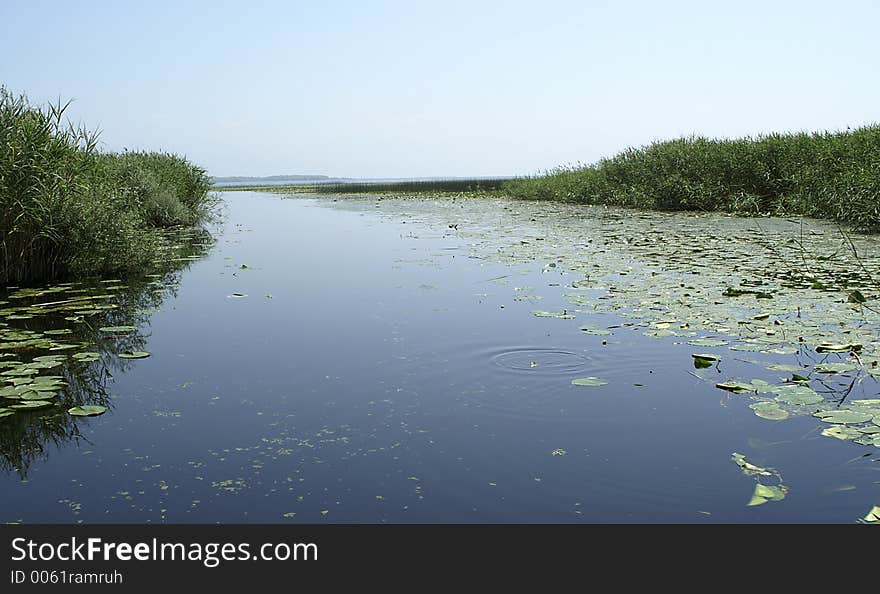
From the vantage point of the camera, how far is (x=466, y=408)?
4238mm

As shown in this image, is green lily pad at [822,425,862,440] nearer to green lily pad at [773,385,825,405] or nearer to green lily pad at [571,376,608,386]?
green lily pad at [773,385,825,405]

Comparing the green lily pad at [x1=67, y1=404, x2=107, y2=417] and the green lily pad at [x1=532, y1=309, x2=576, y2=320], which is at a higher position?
the green lily pad at [x1=532, y1=309, x2=576, y2=320]

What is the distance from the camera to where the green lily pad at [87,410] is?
165 inches

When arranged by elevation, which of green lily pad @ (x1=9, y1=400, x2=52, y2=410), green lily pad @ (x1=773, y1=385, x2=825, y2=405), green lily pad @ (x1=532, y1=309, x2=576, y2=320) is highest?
green lily pad @ (x1=532, y1=309, x2=576, y2=320)

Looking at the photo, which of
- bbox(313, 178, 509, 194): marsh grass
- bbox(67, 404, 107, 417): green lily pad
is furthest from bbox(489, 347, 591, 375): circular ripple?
bbox(313, 178, 509, 194): marsh grass

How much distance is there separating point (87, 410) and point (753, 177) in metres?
18.9

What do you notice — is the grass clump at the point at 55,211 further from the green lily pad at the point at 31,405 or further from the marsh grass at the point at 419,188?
the marsh grass at the point at 419,188

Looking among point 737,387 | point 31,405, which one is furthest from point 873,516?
point 31,405

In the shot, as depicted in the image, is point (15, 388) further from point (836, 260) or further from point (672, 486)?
point (836, 260)

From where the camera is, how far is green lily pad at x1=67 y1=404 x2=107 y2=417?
13.8ft

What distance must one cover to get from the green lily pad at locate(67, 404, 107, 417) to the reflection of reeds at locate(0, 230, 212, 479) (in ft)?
0.15

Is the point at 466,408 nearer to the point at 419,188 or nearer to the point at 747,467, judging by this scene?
the point at 747,467

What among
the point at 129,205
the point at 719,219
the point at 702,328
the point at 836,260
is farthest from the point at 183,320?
the point at 719,219
